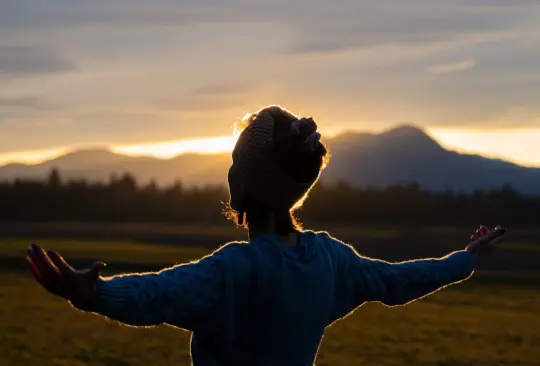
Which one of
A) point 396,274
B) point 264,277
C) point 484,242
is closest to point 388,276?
point 396,274

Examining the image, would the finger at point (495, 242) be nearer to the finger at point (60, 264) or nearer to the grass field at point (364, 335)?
the finger at point (60, 264)

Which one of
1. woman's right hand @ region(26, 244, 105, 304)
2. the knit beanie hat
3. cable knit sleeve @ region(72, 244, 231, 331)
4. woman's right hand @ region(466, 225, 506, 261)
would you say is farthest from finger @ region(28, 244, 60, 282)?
woman's right hand @ region(466, 225, 506, 261)

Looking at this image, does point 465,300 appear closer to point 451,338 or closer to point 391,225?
point 451,338

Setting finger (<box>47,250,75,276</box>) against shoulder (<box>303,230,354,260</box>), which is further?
shoulder (<box>303,230,354,260</box>)

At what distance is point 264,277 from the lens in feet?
7.98

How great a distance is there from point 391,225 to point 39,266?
4453 centimetres

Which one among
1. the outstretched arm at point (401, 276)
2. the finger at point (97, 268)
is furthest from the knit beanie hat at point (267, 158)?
the finger at point (97, 268)

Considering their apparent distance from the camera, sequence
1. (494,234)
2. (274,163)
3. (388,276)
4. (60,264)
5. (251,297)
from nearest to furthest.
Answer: (60,264), (251,297), (274,163), (388,276), (494,234)

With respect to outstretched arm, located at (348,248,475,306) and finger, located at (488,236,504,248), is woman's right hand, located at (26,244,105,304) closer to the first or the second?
outstretched arm, located at (348,248,475,306)

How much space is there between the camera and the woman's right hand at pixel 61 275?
6.46ft

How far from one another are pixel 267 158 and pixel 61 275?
0.74 m

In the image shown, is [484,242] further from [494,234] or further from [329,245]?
[329,245]

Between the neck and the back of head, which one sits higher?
the back of head

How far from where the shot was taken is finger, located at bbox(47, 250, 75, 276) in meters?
1.96
